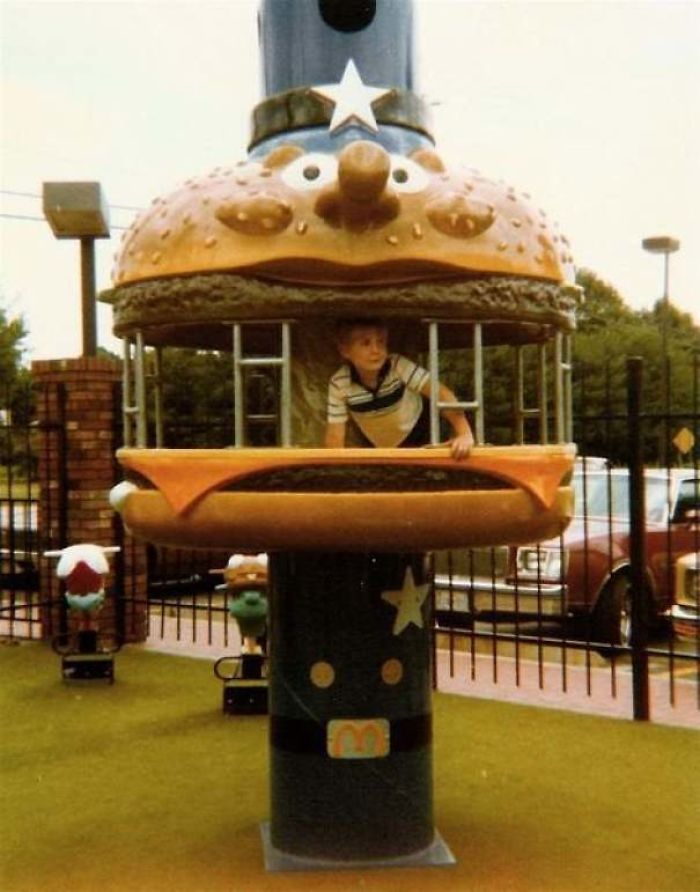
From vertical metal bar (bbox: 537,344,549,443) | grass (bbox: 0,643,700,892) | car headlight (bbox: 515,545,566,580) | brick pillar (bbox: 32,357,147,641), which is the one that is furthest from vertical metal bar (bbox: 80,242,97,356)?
vertical metal bar (bbox: 537,344,549,443)

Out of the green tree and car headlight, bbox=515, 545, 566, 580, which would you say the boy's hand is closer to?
car headlight, bbox=515, 545, 566, 580

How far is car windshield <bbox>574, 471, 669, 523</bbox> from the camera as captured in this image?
10797 mm

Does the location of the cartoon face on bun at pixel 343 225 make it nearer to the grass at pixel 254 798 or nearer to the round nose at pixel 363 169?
the round nose at pixel 363 169

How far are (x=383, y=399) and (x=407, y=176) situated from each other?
0.83 metres

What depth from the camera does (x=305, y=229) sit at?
4.00 metres

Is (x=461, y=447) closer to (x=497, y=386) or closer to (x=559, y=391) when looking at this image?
(x=559, y=391)

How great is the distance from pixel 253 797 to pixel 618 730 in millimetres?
2525

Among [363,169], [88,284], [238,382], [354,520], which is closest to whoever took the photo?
[363,169]

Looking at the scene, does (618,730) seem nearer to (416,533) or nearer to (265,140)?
(416,533)

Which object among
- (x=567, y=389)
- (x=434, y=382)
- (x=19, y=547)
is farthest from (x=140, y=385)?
(x=19, y=547)

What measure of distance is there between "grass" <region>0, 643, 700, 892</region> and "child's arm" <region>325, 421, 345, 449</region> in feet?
5.88

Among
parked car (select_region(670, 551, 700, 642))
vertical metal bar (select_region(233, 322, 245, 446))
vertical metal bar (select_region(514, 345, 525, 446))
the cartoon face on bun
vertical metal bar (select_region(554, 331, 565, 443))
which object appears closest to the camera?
the cartoon face on bun

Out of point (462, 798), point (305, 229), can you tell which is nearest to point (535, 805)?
point (462, 798)

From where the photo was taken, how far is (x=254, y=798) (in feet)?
19.2
